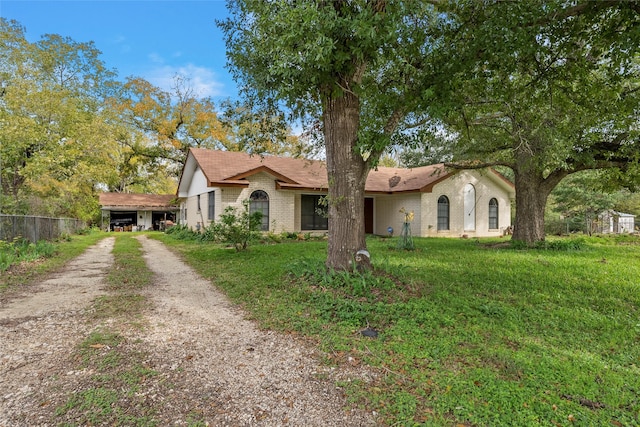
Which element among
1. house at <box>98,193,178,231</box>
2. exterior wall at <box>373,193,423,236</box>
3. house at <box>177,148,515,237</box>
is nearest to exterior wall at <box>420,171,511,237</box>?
house at <box>177,148,515,237</box>

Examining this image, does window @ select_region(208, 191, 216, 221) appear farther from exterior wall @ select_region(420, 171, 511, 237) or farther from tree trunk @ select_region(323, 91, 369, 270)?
tree trunk @ select_region(323, 91, 369, 270)

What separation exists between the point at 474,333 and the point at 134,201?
29394 millimetres

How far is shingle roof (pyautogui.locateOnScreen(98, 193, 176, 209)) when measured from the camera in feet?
86.7

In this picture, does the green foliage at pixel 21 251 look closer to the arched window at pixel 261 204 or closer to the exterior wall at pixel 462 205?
the arched window at pixel 261 204

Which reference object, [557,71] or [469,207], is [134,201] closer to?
[469,207]

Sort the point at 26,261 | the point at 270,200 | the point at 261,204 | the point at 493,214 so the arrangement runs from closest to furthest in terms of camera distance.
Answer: the point at 26,261, the point at 261,204, the point at 270,200, the point at 493,214

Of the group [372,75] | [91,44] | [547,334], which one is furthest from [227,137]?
[547,334]

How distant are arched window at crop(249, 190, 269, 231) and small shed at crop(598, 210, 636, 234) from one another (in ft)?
72.5

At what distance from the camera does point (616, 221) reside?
23.3 m

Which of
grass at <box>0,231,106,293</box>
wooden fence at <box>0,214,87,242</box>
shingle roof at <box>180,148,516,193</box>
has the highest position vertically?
shingle roof at <box>180,148,516,193</box>

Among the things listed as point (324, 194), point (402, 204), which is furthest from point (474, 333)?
point (402, 204)

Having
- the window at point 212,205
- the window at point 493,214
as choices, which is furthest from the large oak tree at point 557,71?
the window at point 212,205

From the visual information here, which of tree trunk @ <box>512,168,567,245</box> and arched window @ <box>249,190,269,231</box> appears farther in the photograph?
arched window @ <box>249,190,269,231</box>

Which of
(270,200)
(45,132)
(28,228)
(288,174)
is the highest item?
(45,132)
